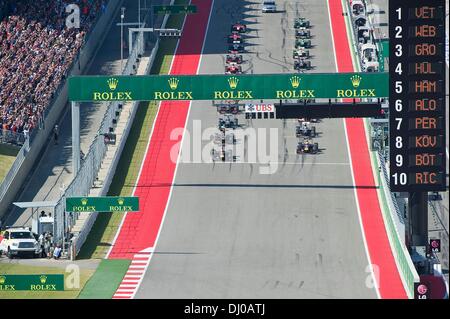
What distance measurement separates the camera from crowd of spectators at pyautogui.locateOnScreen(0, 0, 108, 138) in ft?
303

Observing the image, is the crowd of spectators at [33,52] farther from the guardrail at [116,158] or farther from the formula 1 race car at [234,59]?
the formula 1 race car at [234,59]

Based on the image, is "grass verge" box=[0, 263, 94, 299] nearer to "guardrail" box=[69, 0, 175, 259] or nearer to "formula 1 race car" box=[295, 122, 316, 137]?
"guardrail" box=[69, 0, 175, 259]

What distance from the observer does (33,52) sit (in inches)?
4003

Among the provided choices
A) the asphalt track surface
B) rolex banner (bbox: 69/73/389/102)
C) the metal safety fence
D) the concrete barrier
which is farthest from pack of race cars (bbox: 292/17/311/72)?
rolex banner (bbox: 69/73/389/102)

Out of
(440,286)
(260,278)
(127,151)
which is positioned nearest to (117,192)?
(127,151)

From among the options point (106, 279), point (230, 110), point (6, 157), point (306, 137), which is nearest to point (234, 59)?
point (230, 110)

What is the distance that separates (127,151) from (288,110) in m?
20.0

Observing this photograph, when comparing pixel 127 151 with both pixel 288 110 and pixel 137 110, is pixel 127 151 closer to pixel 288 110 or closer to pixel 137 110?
pixel 137 110

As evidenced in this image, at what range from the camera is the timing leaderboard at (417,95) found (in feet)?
143

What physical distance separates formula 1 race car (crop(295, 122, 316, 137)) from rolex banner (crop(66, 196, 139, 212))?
2683 cm

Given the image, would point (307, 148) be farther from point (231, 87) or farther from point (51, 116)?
point (51, 116)

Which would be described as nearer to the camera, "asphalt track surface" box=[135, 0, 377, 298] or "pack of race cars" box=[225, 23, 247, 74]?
"asphalt track surface" box=[135, 0, 377, 298]

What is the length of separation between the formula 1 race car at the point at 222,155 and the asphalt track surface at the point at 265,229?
86 cm

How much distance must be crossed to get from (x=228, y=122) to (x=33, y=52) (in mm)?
17119
